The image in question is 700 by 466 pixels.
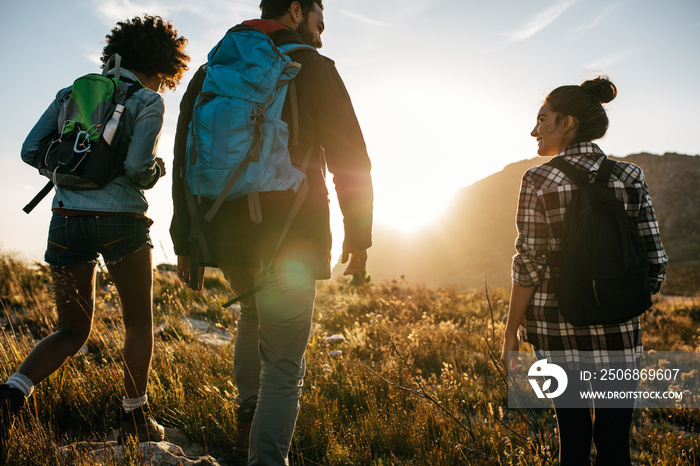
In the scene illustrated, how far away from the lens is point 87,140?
1973 mm

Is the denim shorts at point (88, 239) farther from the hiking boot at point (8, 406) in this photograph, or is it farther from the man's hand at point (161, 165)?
the hiking boot at point (8, 406)

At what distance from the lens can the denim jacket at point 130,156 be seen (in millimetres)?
1983

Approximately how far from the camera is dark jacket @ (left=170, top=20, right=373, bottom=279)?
1.56 m

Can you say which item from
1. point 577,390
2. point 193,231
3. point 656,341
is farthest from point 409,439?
point 656,341

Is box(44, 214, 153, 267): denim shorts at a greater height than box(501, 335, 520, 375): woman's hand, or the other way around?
box(44, 214, 153, 267): denim shorts

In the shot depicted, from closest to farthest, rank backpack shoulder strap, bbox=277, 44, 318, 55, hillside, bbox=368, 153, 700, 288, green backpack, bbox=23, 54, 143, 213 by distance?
backpack shoulder strap, bbox=277, 44, 318, 55 → green backpack, bbox=23, 54, 143, 213 → hillside, bbox=368, 153, 700, 288

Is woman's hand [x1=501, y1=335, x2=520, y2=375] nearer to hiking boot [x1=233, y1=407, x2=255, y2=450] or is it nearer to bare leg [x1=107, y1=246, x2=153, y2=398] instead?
hiking boot [x1=233, y1=407, x2=255, y2=450]

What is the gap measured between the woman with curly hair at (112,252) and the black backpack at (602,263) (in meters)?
2.14

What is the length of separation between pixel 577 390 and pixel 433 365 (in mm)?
2718

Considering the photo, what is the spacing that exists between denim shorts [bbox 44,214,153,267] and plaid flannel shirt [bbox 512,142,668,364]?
79.8 inches

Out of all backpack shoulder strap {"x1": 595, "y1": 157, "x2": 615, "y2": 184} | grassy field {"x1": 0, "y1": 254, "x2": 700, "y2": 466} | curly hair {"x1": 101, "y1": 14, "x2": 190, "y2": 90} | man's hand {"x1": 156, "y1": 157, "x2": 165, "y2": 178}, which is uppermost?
curly hair {"x1": 101, "y1": 14, "x2": 190, "y2": 90}

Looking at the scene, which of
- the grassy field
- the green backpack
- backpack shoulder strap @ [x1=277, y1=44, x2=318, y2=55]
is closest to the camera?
backpack shoulder strap @ [x1=277, y1=44, x2=318, y2=55]

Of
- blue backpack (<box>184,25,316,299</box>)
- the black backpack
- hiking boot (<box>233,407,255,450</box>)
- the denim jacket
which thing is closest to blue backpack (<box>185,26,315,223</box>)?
blue backpack (<box>184,25,316,299</box>)

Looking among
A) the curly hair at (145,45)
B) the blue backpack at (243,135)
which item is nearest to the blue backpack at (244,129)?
the blue backpack at (243,135)
